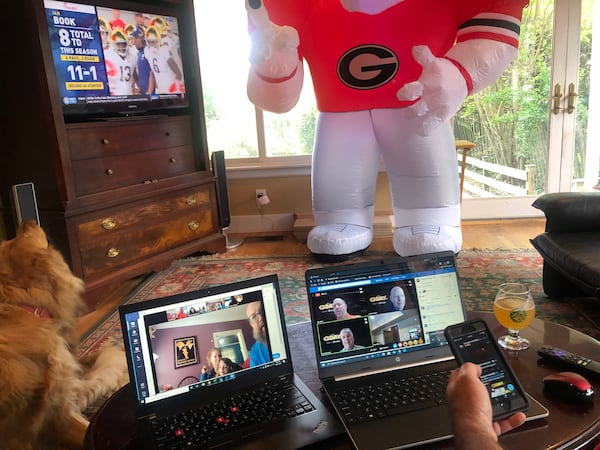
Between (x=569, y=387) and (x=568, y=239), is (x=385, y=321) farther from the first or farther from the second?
(x=568, y=239)

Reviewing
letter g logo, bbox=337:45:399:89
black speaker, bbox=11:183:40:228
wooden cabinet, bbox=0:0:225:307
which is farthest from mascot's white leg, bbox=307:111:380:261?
black speaker, bbox=11:183:40:228

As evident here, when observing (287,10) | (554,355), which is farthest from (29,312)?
(287,10)

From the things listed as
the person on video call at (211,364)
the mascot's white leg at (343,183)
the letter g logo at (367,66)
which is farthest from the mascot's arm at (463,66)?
the person on video call at (211,364)

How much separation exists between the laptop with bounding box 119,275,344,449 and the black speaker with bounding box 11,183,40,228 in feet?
4.69

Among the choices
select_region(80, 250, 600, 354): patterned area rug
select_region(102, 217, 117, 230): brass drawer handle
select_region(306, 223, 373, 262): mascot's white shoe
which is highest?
select_region(102, 217, 117, 230): brass drawer handle

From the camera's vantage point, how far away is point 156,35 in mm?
2766

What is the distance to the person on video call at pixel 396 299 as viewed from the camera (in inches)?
41.2

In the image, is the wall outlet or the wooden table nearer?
the wooden table

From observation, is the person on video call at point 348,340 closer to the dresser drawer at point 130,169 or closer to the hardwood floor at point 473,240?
the dresser drawer at point 130,169

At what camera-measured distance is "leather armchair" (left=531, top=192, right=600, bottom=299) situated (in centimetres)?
197

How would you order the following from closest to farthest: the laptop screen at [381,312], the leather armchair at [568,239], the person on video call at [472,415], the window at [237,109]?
the person on video call at [472,415] → the laptop screen at [381,312] → the leather armchair at [568,239] → the window at [237,109]

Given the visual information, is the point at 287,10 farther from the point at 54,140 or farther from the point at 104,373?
the point at 104,373

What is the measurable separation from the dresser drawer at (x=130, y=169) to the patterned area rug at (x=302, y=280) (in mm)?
570

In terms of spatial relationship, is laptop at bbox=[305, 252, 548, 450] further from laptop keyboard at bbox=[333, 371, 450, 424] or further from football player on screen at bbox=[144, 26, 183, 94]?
football player on screen at bbox=[144, 26, 183, 94]
